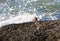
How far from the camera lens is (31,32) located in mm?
2539

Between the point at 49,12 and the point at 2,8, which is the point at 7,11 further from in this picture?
the point at 49,12

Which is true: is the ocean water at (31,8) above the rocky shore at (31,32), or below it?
below

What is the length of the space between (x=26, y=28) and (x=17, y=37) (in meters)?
0.20

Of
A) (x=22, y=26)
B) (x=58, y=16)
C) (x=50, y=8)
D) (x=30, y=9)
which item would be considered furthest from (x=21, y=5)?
(x=22, y=26)

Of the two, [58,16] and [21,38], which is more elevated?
[21,38]

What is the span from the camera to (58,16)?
7.34 m

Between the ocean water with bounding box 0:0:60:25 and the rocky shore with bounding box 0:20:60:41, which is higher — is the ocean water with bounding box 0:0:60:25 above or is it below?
below

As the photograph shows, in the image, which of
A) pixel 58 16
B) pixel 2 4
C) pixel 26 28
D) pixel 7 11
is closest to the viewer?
pixel 26 28

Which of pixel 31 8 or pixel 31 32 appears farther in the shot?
pixel 31 8

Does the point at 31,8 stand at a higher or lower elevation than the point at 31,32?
lower

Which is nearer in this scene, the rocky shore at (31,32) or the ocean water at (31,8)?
the rocky shore at (31,32)

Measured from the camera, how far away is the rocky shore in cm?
238

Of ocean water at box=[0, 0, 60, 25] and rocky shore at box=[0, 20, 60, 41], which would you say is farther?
ocean water at box=[0, 0, 60, 25]

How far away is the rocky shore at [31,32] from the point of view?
7.80 feet
